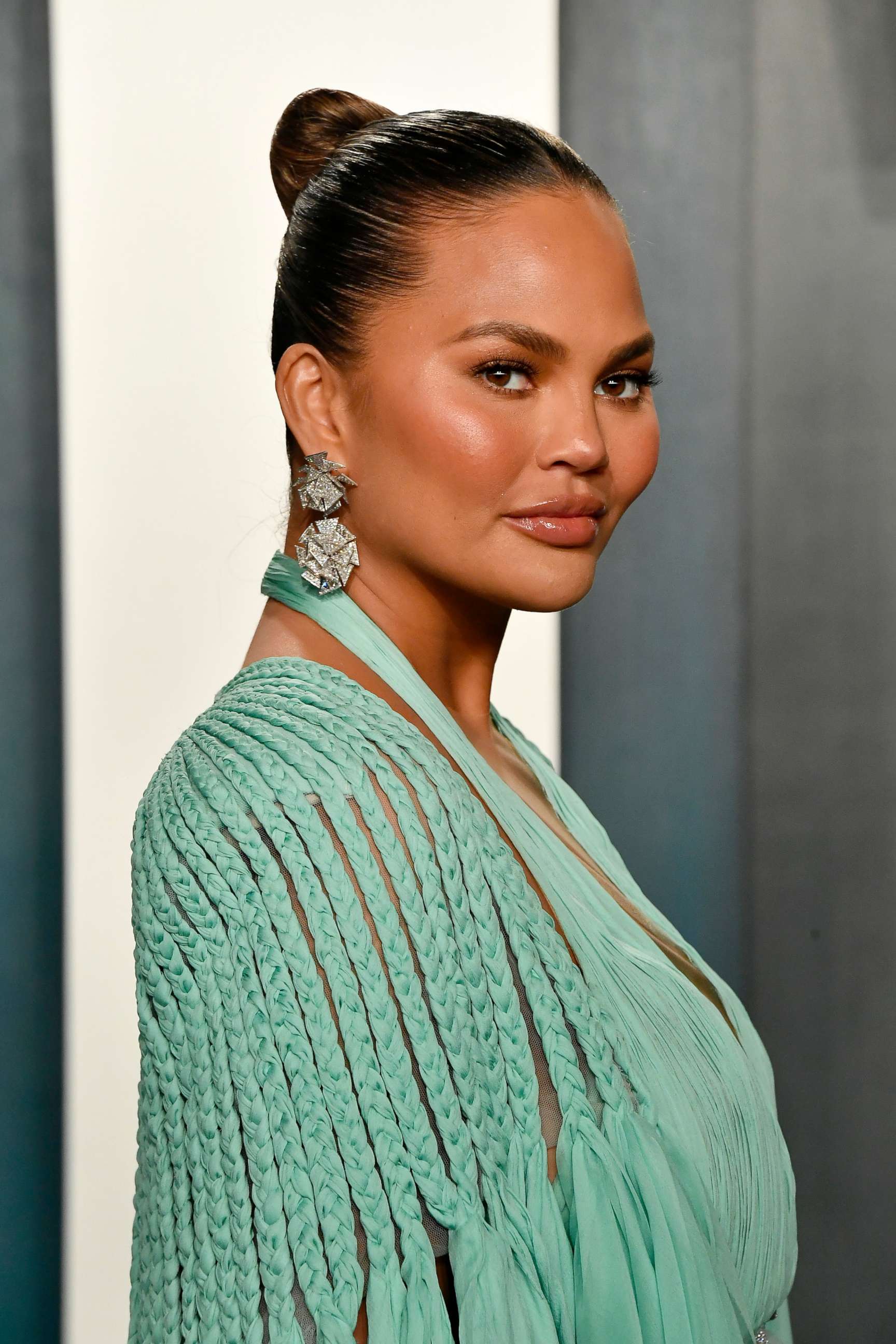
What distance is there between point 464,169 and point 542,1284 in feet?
2.33

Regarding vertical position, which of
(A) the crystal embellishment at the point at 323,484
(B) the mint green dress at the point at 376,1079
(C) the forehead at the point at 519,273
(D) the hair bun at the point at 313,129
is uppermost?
(D) the hair bun at the point at 313,129

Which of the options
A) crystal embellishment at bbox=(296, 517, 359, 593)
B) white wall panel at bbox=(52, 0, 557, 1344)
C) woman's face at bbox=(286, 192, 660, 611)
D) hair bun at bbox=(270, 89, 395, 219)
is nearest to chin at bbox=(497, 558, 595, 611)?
woman's face at bbox=(286, 192, 660, 611)

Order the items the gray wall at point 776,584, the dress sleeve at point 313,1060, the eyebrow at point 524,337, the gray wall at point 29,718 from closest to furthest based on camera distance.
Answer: the dress sleeve at point 313,1060
the eyebrow at point 524,337
the gray wall at point 29,718
the gray wall at point 776,584

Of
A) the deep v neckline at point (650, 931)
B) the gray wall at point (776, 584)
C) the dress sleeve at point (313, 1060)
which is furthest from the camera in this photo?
the gray wall at point (776, 584)

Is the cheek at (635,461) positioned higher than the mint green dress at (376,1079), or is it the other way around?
the cheek at (635,461)

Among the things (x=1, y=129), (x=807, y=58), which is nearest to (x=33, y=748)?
(x=1, y=129)

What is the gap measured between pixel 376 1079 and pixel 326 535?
0.40 metres

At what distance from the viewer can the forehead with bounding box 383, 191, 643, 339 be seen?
0.89 meters

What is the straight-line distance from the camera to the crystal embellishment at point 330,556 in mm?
965

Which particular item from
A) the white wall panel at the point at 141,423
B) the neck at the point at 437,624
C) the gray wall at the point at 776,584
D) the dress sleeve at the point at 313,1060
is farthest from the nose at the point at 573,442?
the gray wall at the point at 776,584

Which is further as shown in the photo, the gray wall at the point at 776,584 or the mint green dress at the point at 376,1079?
the gray wall at the point at 776,584

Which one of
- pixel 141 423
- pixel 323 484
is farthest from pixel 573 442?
pixel 141 423

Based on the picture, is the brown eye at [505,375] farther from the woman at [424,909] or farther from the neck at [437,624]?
the neck at [437,624]

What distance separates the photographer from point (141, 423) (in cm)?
173
